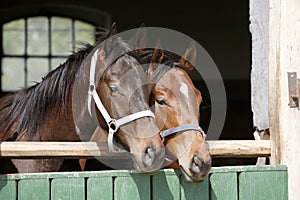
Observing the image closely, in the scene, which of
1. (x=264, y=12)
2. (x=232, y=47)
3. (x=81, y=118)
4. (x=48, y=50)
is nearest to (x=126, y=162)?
(x=81, y=118)

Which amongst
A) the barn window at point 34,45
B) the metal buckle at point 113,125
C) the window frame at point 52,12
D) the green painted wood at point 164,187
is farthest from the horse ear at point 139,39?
the barn window at point 34,45

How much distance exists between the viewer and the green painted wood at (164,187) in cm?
275

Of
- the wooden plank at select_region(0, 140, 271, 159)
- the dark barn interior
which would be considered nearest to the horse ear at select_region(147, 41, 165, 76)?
the wooden plank at select_region(0, 140, 271, 159)

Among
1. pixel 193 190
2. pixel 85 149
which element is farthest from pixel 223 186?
pixel 85 149

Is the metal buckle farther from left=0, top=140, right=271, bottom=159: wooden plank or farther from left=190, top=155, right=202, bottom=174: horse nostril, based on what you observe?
left=190, top=155, right=202, bottom=174: horse nostril

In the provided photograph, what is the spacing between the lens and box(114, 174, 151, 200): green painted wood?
2729mm

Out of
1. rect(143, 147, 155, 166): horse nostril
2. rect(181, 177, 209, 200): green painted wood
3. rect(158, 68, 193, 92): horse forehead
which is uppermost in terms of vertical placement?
rect(158, 68, 193, 92): horse forehead

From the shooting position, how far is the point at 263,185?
2.85 m

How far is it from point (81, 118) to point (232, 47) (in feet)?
19.8

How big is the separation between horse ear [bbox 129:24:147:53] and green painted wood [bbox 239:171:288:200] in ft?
2.24

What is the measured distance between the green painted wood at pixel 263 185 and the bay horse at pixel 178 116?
0.24 meters

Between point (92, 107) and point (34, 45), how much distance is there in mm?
7067

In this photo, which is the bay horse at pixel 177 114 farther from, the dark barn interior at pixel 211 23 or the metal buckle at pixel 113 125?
the dark barn interior at pixel 211 23

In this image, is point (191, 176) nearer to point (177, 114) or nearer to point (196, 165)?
point (196, 165)
